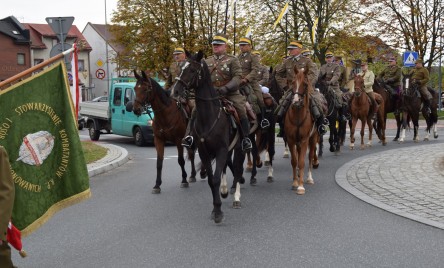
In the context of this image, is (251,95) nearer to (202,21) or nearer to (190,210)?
(190,210)

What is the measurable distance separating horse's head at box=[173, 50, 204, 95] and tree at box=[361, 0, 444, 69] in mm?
27878

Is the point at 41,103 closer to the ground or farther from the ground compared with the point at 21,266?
farther from the ground

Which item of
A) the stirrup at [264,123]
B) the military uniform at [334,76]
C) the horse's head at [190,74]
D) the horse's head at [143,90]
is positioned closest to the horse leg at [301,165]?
the stirrup at [264,123]

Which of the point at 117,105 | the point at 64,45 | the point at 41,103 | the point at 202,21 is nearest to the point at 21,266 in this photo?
the point at 41,103

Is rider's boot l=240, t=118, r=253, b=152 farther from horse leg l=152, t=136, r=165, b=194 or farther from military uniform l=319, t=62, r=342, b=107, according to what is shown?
military uniform l=319, t=62, r=342, b=107

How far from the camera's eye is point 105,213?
8.58 metres

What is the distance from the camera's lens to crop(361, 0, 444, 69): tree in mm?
33438

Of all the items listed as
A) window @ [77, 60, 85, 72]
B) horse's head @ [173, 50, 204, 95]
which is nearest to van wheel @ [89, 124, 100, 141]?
horse's head @ [173, 50, 204, 95]

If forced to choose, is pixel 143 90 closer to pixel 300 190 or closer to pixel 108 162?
pixel 300 190

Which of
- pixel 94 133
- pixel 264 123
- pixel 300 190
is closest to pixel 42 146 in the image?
pixel 300 190

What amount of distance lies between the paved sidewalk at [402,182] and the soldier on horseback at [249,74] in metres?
2.21

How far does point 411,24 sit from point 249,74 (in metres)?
26.3

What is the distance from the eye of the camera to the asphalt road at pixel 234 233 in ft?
19.7

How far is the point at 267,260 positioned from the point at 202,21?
3331 cm
